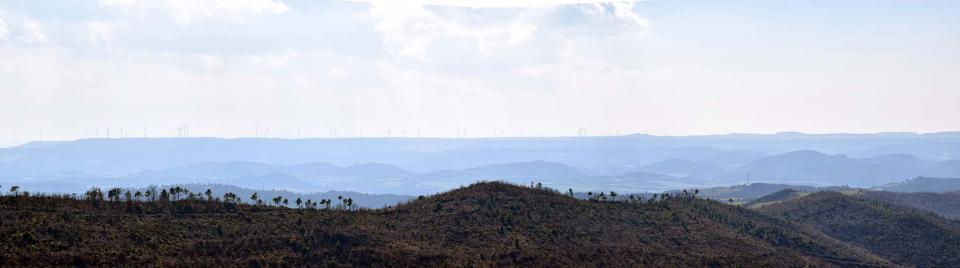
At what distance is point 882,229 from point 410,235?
97.4 meters

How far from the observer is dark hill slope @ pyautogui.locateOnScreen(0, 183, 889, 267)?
6506 centimetres

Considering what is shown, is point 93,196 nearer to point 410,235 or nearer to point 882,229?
point 410,235

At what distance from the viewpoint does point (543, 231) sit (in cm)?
9319

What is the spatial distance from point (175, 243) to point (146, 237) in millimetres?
2335

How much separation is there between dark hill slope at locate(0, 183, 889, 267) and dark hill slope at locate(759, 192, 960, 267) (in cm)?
1505

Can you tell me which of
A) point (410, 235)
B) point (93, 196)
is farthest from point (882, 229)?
point (93, 196)

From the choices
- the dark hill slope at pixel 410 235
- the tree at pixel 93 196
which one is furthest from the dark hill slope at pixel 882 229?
the tree at pixel 93 196

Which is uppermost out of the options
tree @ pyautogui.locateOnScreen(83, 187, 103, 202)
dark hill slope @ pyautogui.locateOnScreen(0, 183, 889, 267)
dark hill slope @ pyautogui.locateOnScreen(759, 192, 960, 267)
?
tree @ pyautogui.locateOnScreen(83, 187, 103, 202)

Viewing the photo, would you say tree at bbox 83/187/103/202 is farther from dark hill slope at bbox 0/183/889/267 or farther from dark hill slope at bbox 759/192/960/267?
dark hill slope at bbox 759/192/960/267

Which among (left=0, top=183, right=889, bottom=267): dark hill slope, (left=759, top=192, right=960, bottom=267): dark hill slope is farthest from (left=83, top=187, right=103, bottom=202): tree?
(left=759, top=192, right=960, bottom=267): dark hill slope

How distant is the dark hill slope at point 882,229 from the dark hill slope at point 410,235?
15047 mm

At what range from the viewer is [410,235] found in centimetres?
8238

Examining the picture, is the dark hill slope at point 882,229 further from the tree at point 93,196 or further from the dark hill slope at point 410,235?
the tree at point 93,196

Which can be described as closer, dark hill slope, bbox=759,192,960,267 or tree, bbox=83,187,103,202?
tree, bbox=83,187,103,202
